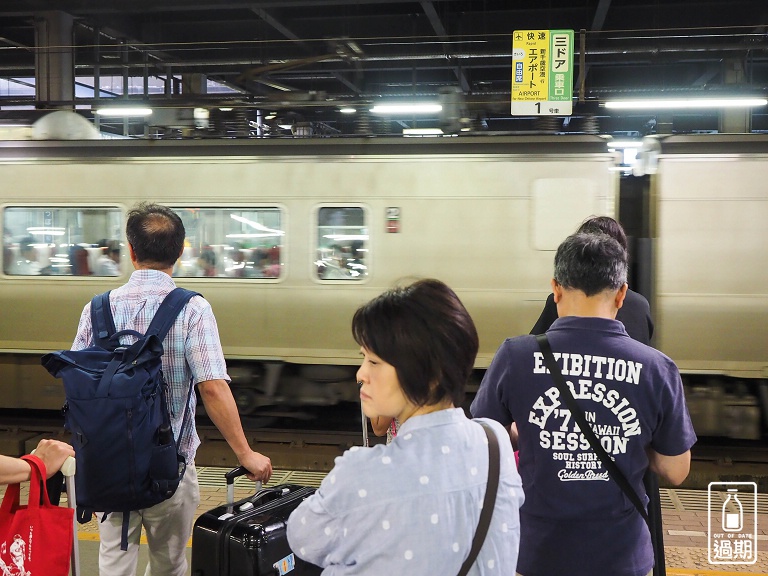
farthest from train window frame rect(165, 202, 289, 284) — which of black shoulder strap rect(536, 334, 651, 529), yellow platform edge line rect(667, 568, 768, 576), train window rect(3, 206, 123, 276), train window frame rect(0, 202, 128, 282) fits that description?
black shoulder strap rect(536, 334, 651, 529)

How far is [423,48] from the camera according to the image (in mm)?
14484

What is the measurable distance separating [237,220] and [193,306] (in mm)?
4610

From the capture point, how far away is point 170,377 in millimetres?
2992

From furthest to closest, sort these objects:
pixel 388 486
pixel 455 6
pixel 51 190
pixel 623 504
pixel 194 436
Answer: pixel 455 6 < pixel 51 190 < pixel 194 436 < pixel 623 504 < pixel 388 486

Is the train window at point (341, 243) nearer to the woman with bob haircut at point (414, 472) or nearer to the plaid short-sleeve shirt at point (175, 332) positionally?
the plaid short-sleeve shirt at point (175, 332)

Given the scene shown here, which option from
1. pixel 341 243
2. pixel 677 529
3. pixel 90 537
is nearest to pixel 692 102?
pixel 341 243

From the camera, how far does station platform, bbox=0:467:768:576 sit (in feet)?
15.1

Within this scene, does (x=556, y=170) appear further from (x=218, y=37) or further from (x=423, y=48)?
(x=218, y=37)

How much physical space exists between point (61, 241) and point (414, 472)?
7.12 metres

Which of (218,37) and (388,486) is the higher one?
(218,37)

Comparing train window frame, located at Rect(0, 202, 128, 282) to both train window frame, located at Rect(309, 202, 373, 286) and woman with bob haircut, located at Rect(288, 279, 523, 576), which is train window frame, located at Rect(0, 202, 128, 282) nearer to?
train window frame, located at Rect(309, 202, 373, 286)

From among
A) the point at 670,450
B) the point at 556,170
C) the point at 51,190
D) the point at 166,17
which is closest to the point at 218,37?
the point at 166,17

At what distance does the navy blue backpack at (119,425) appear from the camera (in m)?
2.68

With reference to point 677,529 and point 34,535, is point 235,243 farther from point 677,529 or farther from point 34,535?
point 34,535
